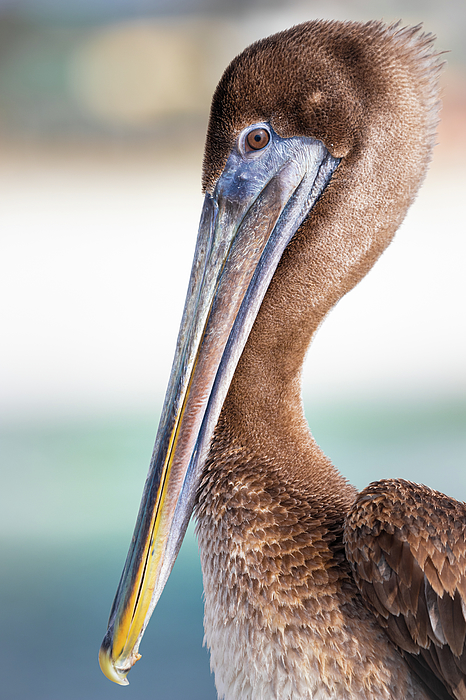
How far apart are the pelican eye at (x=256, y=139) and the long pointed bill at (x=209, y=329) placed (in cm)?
1

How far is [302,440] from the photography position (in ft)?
4.79

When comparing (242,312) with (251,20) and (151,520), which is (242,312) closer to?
(151,520)

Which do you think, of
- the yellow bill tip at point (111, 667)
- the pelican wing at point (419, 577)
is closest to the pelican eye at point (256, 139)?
the pelican wing at point (419, 577)

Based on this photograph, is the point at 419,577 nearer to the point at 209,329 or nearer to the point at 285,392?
the point at 285,392

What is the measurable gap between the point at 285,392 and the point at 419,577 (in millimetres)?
483

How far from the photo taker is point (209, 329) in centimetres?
136

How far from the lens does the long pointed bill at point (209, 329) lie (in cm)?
133

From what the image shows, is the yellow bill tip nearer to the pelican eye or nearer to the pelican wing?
the pelican wing

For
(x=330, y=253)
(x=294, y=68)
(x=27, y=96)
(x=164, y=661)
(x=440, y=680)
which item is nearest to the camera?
(x=440, y=680)

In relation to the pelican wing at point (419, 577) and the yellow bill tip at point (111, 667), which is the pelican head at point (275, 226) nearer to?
the yellow bill tip at point (111, 667)

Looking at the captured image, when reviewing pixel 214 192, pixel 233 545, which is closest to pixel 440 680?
pixel 233 545

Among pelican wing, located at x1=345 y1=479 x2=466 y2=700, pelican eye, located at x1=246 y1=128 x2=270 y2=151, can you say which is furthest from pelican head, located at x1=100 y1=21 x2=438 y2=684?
pelican wing, located at x1=345 y1=479 x2=466 y2=700

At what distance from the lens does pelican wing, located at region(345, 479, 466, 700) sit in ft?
3.76

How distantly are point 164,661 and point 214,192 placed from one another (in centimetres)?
223
